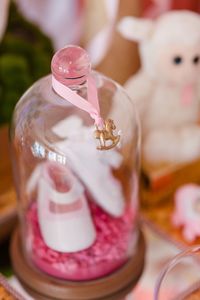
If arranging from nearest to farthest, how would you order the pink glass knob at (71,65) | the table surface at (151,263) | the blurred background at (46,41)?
the pink glass knob at (71,65) → the table surface at (151,263) → the blurred background at (46,41)

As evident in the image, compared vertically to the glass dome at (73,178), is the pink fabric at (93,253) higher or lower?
lower

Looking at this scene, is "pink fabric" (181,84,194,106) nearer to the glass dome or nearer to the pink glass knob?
the glass dome

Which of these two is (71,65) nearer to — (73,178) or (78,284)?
(73,178)

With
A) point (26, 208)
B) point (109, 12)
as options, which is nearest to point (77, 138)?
point (26, 208)

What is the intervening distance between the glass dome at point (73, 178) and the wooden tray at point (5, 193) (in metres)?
0.08

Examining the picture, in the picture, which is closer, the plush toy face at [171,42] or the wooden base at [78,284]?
the wooden base at [78,284]

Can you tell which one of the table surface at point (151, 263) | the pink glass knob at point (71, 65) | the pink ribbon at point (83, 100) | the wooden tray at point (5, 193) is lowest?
the table surface at point (151, 263)

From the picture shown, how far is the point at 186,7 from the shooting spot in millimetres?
994

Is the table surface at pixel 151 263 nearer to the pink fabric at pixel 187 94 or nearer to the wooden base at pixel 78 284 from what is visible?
the wooden base at pixel 78 284

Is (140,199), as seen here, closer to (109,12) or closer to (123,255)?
(123,255)

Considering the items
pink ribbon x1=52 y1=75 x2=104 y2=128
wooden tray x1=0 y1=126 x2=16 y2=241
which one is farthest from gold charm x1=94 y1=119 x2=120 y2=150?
wooden tray x1=0 y1=126 x2=16 y2=241

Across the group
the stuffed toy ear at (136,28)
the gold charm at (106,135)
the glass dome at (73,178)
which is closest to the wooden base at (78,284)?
the glass dome at (73,178)

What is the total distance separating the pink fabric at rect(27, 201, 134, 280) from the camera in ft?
2.21

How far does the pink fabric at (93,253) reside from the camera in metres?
0.67
